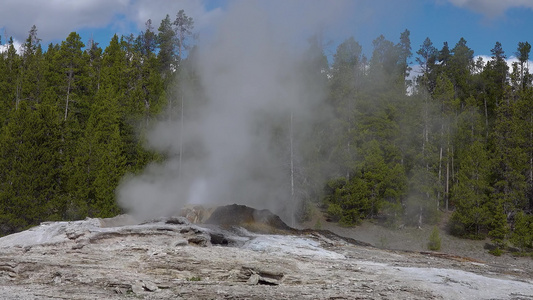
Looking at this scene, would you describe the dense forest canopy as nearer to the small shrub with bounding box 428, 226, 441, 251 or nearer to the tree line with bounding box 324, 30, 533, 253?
the tree line with bounding box 324, 30, 533, 253

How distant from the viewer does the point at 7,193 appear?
71.2ft

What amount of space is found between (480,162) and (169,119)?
1944 cm

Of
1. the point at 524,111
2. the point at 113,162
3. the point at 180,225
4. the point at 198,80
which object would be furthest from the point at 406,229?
the point at 180,225

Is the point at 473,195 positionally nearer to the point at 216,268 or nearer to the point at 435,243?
the point at 435,243

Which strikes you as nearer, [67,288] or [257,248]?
[67,288]

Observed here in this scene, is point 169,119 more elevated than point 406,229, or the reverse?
point 169,119

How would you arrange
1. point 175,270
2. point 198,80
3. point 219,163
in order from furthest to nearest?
point 198,80 < point 219,163 < point 175,270

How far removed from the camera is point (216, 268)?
918 centimetres

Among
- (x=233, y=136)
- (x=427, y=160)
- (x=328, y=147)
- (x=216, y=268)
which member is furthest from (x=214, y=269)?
(x=427, y=160)

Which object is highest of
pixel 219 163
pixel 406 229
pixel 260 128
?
pixel 260 128

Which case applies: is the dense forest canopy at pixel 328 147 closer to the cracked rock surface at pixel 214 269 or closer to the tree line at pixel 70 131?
the tree line at pixel 70 131

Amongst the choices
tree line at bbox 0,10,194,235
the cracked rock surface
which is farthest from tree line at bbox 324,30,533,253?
the cracked rock surface

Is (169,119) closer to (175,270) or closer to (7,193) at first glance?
(7,193)

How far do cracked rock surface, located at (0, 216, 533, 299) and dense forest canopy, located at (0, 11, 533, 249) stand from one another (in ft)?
42.2
